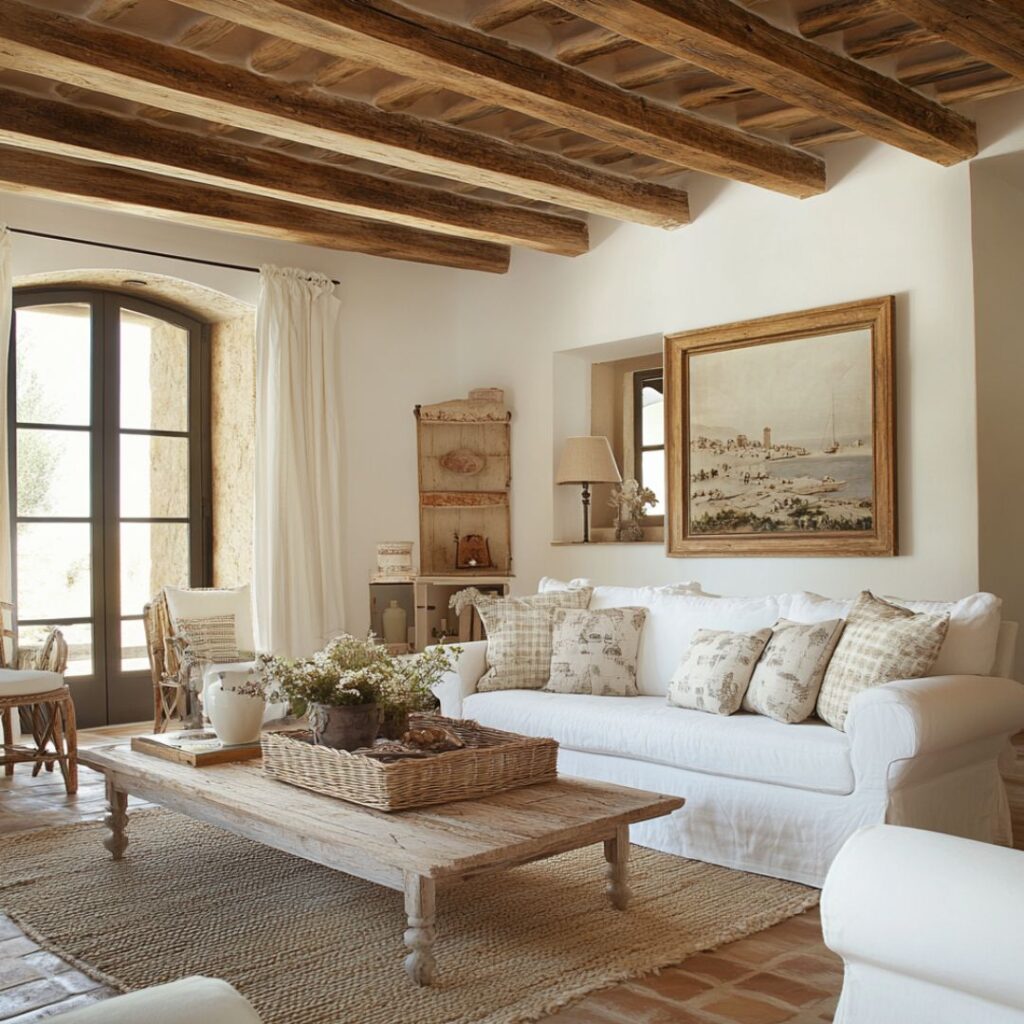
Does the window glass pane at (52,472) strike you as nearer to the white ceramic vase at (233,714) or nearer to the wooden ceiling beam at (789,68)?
the white ceramic vase at (233,714)

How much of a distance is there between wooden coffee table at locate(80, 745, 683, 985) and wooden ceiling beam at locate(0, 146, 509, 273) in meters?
3.06

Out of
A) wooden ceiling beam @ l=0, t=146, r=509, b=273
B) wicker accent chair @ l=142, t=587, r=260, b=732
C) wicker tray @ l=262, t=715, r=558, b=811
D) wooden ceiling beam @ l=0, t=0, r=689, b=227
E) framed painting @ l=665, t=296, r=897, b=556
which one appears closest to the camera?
wicker tray @ l=262, t=715, r=558, b=811

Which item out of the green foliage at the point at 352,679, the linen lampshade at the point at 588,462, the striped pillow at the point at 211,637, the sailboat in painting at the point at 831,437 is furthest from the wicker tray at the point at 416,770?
the linen lampshade at the point at 588,462

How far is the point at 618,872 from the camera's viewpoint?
123 inches

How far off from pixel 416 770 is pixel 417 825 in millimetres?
191

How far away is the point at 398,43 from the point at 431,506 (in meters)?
3.73

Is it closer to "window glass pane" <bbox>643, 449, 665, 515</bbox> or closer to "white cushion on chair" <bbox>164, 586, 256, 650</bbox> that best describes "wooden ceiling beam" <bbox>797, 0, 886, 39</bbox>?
"window glass pane" <bbox>643, 449, 665, 515</bbox>

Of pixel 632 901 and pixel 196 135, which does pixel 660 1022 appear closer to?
pixel 632 901

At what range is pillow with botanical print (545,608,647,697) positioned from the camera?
4.43m

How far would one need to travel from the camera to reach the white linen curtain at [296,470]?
21.7ft

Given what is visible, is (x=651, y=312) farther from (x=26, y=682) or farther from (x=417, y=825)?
(x=417, y=825)

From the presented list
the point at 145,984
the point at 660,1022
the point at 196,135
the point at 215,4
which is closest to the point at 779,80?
the point at 215,4

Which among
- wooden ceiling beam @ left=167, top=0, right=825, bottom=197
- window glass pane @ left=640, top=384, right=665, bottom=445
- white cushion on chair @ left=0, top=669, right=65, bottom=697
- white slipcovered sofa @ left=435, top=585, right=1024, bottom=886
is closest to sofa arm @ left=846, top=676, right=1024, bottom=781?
white slipcovered sofa @ left=435, top=585, right=1024, bottom=886

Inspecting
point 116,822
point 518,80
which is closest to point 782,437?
point 518,80
